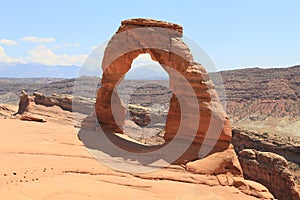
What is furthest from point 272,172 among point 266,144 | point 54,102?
point 54,102

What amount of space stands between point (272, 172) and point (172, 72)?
11301mm

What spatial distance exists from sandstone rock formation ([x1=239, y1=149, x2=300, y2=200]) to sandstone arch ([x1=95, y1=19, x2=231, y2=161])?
31.1 feet

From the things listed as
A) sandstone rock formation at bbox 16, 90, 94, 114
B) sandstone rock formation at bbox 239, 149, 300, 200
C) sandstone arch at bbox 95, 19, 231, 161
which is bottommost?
sandstone rock formation at bbox 239, 149, 300, 200

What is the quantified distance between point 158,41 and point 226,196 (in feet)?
23.9

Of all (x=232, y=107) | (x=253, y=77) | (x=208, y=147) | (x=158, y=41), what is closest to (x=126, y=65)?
(x=158, y=41)

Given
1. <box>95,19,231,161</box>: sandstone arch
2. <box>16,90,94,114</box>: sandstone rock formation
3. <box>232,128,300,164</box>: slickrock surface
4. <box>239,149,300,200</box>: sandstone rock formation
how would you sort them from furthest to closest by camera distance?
<box>16,90,94,114</box>: sandstone rock formation, <box>232,128,300,164</box>: slickrock surface, <box>239,149,300,200</box>: sandstone rock formation, <box>95,19,231,161</box>: sandstone arch

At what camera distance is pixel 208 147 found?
13062 millimetres

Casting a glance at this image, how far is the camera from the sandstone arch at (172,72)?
13.2m

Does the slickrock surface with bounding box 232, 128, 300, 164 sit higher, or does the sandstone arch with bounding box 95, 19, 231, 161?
the sandstone arch with bounding box 95, 19, 231, 161

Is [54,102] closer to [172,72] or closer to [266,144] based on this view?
[266,144]

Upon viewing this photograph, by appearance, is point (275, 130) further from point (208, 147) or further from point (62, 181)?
point (62, 181)

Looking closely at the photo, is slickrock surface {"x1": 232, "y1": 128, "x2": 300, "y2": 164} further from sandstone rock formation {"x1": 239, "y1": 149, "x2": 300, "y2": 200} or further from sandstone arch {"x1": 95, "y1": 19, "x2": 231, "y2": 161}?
sandstone arch {"x1": 95, "y1": 19, "x2": 231, "y2": 161}

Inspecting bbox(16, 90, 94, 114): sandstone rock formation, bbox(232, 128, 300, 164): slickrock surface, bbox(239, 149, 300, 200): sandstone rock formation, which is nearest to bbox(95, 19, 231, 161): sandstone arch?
bbox(239, 149, 300, 200): sandstone rock formation

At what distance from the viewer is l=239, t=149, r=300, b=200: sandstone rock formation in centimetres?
2052
